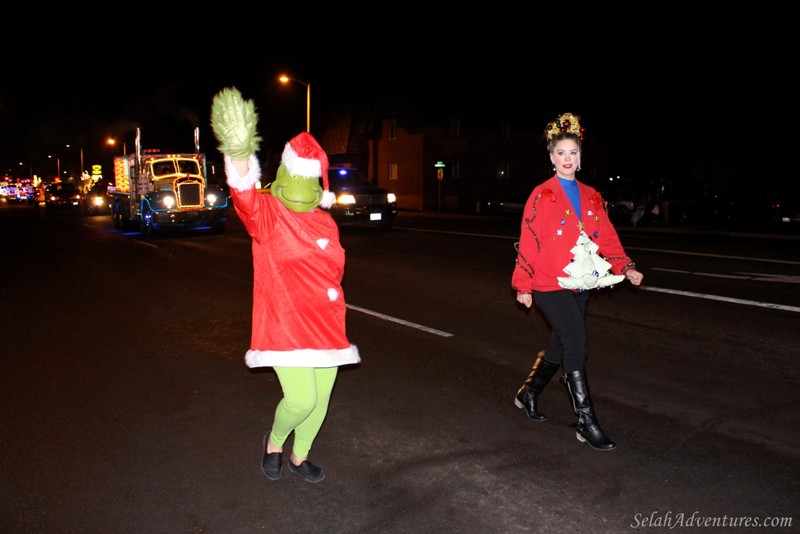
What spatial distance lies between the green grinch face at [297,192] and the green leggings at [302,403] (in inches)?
33.8

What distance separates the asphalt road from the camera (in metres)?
3.59

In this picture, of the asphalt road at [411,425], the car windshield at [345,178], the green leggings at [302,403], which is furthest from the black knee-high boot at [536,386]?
the car windshield at [345,178]

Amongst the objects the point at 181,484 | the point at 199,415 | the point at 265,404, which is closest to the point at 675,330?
the point at 265,404

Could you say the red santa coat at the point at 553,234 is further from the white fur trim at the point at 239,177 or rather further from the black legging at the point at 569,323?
the white fur trim at the point at 239,177

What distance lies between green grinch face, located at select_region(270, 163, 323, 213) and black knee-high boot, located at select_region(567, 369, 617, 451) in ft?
6.35

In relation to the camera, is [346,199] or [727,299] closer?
[727,299]

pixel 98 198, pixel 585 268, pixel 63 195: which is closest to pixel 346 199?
pixel 585 268

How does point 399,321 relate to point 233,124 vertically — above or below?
below

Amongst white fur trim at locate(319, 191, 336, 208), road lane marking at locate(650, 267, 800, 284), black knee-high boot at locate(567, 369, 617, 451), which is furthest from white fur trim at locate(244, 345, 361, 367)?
road lane marking at locate(650, 267, 800, 284)

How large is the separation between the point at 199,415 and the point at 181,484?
120cm

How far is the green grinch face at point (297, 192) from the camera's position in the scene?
3633 millimetres

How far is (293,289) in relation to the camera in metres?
3.63

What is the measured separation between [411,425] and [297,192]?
6.59 ft

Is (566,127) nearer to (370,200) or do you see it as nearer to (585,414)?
(585,414)
